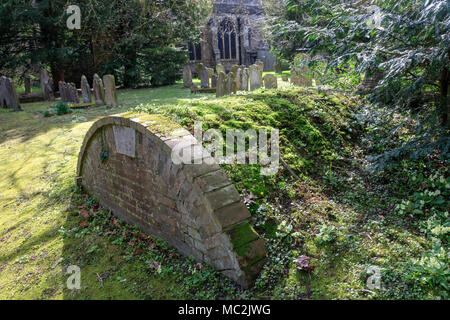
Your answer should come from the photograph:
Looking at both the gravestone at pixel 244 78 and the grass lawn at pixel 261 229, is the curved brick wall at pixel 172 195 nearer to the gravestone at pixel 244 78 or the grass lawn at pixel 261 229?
the grass lawn at pixel 261 229

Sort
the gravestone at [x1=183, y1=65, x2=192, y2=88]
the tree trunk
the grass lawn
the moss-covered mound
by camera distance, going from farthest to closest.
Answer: the gravestone at [x1=183, y1=65, x2=192, y2=88]
the moss-covered mound
the tree trunk
the grass lawn

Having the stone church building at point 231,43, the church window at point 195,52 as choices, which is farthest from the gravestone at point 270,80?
the church window at point 195,52

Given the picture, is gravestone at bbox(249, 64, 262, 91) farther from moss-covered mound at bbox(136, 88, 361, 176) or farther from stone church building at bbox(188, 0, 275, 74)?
stone church building at bbox(188, 0, 275, 74)

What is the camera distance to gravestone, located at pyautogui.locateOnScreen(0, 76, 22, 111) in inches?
500

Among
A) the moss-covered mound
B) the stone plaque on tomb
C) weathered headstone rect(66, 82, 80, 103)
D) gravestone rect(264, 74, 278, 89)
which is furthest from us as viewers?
weathered headstone rect(66, 82, 80, 103)

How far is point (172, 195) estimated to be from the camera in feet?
12.0

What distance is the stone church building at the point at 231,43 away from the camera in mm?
29312

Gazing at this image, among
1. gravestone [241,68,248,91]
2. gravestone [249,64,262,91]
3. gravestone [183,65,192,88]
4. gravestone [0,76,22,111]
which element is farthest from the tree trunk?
gravestone [0,76,22,111]

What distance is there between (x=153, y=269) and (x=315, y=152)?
11.5 ft

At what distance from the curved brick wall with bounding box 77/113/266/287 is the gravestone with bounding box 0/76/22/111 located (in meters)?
10.4

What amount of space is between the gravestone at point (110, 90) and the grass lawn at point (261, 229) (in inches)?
216

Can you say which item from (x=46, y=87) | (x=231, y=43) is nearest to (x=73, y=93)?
(x=46, y=87)

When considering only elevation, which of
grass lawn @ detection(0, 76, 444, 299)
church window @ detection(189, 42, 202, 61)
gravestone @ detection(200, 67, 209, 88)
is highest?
church window @ detection(189, 42, 202, 61)

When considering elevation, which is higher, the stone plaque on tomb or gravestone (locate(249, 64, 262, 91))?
gravestone (locate(249, 64, 262, 91))
